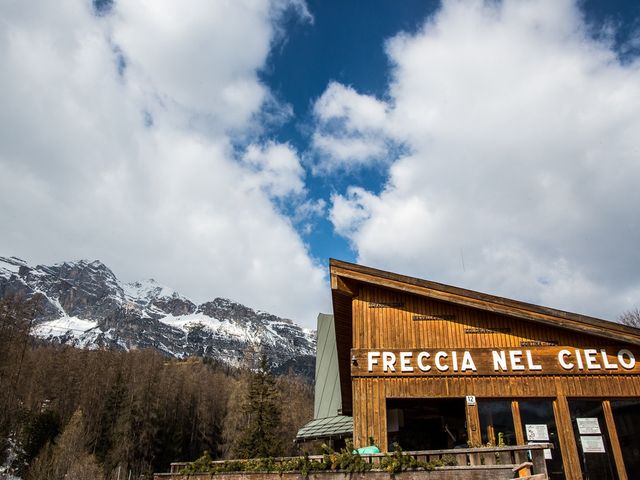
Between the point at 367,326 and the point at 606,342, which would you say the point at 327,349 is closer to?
the point at 367,326

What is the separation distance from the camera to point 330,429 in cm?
2650

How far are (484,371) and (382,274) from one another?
404 centimetres

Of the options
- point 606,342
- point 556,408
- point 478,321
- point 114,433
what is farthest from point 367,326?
point 114,433

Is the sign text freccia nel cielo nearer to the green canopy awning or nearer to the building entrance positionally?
the building entrance

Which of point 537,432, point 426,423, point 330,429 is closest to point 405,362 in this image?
point 426,423

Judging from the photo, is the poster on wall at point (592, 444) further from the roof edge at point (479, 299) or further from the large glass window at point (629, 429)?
the roof edge at point (479, 299)

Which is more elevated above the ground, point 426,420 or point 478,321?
point 478,321

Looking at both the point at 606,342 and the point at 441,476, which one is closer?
the point at 441,476

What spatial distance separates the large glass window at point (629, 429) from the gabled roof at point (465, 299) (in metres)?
1.73

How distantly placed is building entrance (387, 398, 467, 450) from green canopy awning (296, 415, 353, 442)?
282 inches

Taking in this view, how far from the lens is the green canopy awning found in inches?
969

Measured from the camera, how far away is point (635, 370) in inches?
548

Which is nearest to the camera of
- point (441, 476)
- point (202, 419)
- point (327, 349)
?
point (441, 476)

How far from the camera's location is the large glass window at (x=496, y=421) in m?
13.9
